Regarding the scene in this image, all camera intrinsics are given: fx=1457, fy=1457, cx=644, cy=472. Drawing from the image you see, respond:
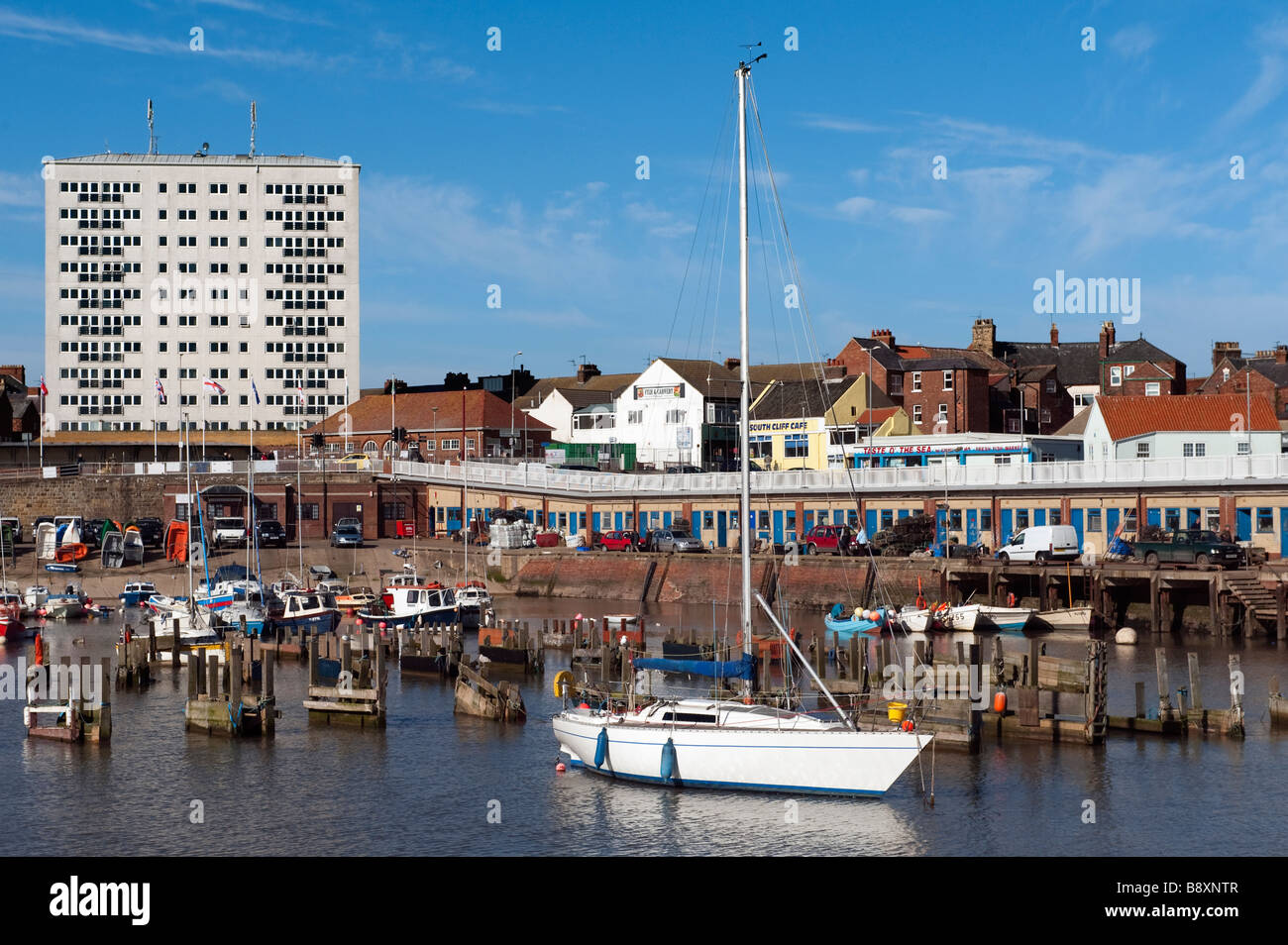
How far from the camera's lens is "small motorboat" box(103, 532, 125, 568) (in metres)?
87.6

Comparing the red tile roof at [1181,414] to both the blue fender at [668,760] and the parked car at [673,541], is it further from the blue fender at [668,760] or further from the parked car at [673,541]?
the blue fender at [668,760]

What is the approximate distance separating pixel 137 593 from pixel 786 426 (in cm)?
4904

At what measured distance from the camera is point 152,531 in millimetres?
94188

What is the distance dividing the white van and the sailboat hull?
38484mm

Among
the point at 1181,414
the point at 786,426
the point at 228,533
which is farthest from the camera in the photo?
the point at 786,426

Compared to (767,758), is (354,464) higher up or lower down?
higher up

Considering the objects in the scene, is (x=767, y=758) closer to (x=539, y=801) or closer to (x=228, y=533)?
(x=539, y=801)

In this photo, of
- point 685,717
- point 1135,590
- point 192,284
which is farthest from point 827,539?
point 192,284

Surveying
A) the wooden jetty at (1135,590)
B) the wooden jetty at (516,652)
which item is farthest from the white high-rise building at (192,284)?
the wooden jetty at (516,652)

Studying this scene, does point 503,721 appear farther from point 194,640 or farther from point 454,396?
point 454,396

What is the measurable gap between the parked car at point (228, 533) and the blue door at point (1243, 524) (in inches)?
2276

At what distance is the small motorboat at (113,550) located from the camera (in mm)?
87562
